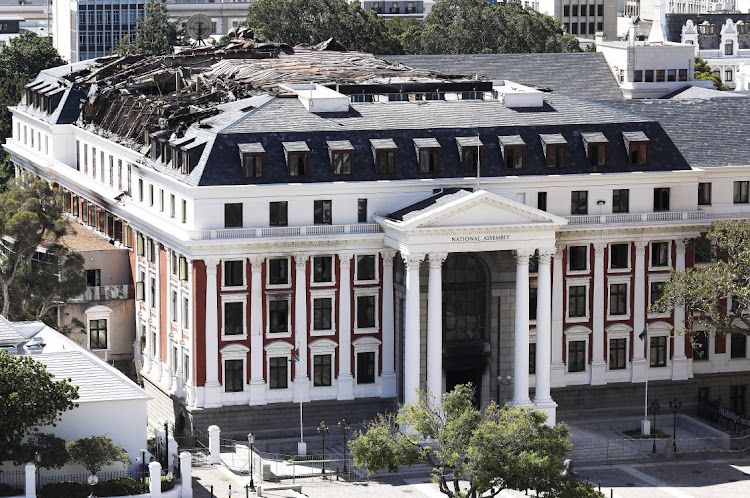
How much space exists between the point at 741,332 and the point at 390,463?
34571 mm

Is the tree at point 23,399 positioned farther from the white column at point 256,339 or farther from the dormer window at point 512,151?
the dormer window at point 512,151

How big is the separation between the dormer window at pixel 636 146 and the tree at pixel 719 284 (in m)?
7.21

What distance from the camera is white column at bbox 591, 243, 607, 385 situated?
161500 mm

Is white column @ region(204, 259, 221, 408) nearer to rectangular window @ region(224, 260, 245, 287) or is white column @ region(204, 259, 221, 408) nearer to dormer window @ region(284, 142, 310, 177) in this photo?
rectangular window @ region(224, 260, 245, 287)

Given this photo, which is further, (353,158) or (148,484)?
(353,158)

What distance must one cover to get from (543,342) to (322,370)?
51.9 ft

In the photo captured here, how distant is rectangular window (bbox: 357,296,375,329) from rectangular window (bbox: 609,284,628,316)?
18248 mm

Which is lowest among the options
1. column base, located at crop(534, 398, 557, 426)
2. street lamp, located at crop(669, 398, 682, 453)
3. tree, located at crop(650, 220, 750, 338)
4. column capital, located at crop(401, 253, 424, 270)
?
street lamp, located at crop(669, 398, 682, 453)

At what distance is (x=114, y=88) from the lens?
18762 cm

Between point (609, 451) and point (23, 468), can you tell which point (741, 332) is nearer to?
point (609, 451)

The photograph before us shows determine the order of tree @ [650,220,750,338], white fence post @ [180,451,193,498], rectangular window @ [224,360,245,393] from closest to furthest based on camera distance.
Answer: white fence post @ [180,451,193,498]
rectangular window @ [224,360,245,393]
tree @ [650,220,750,338]

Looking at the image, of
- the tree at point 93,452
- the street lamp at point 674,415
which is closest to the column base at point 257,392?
the tree at point 93,452

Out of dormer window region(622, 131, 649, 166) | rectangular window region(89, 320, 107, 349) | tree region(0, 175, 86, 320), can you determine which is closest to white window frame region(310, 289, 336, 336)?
tree region(0, 175, 86, 320)

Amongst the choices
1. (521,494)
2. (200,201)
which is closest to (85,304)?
(200,201)
